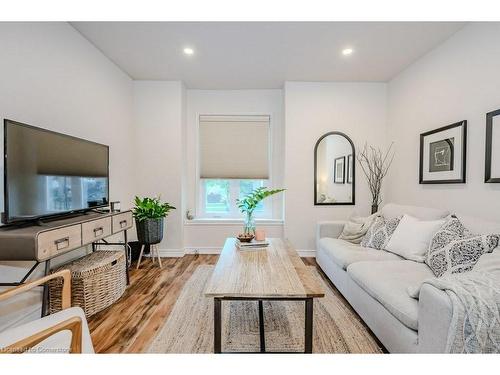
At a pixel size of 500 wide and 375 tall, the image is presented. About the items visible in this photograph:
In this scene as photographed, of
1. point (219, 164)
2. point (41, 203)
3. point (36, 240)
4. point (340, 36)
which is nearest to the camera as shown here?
point (36, 240)

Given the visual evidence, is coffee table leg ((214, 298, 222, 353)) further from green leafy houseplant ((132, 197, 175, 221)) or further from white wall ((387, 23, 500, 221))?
white wall ((387, 23, 500, 221))

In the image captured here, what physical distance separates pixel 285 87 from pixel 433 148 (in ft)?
6.79

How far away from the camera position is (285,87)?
375cm

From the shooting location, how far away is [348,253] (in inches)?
95.8

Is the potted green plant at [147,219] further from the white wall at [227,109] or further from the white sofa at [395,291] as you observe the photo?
the white sofa at [395,291]

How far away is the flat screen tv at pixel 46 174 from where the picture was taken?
160 cm

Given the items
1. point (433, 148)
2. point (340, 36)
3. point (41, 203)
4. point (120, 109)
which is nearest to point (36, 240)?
point (41, 203)

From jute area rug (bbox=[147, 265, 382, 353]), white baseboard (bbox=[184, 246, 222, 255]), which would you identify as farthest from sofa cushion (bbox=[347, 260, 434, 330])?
white baseboard (bbox=[184, 246, 222, 255])

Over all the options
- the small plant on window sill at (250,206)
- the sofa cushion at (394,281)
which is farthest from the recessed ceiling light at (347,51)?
the sofa cushion at (394,281)

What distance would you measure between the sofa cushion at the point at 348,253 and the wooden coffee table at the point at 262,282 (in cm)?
51

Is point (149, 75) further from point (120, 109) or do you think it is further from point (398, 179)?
point (398, 179)

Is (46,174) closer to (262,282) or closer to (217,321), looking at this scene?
(217,321)

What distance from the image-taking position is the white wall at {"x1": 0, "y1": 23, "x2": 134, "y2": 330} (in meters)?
1.82

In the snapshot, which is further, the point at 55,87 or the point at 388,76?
the point at 388,76
